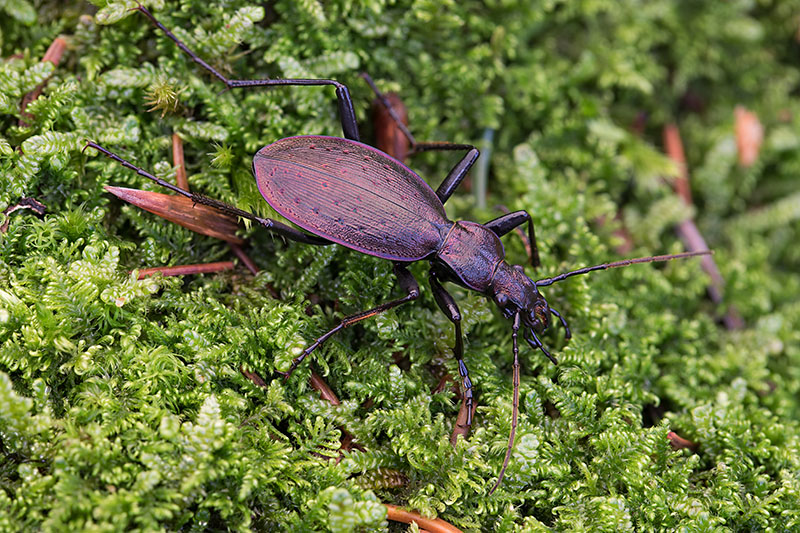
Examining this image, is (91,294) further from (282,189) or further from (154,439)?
(282,189)

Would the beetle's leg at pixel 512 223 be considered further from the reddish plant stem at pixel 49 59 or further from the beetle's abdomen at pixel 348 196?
the reddish plant stem at pixel 49 59

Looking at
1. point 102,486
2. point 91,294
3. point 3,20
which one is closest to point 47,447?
point 102,486

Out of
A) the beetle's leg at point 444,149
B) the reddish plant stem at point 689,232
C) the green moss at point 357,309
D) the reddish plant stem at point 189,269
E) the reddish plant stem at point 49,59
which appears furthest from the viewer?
the reddish plant stem at point 689,232

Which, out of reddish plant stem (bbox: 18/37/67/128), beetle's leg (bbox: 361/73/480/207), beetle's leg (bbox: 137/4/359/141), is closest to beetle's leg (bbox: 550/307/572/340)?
beetle's leg (bbox: 361/73/480/207)

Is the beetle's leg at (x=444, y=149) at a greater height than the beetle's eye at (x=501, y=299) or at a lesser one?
greater

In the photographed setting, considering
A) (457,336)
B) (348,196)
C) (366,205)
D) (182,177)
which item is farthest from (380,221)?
(182,177)

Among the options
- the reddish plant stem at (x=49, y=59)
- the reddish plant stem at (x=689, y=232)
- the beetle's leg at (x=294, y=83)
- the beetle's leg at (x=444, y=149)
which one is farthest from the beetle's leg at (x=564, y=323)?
the reddish plant stem at (x=49, y=59)

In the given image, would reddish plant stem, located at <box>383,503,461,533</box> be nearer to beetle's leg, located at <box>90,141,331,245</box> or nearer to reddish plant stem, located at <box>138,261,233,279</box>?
beetle's leg, located at <box>90,141,331,245</box>

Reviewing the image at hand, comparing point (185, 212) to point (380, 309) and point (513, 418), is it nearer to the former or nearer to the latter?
point (380, 309)
